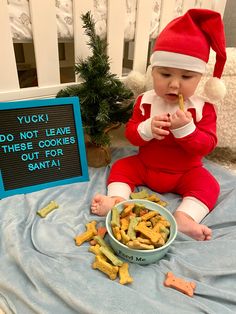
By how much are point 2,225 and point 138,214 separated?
13.9 inches

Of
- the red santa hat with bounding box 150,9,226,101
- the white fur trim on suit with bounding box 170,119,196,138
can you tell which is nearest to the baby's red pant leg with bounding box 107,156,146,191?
the white fur trim on suit with bounding box 170,119,196,138

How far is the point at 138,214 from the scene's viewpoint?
0.72 m

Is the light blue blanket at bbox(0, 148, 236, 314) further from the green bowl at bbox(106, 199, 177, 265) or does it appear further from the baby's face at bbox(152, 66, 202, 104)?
the baby's face at bbox(152, 66, 202, 104)

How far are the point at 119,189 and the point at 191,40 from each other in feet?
1.51

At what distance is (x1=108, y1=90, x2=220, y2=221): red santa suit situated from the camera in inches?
31.6

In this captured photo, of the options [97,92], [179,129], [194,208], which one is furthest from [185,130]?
[97,92]

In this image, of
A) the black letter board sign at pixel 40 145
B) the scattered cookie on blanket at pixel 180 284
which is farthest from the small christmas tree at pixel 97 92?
the scattered cookie on blanket at pixel 180 284

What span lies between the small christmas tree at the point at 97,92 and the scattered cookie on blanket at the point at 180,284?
50cm

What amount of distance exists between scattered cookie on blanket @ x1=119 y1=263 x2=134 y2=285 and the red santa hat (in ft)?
1.68

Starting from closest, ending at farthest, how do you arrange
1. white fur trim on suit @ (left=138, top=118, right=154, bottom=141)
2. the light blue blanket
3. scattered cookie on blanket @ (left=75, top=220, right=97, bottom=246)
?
the light blue blanket < scattered cookie on blanket @ (left=75, top=220, right=97, bottom=246) < white fur trim on suit @ (left=138, top=118, right=154, bottom=141)

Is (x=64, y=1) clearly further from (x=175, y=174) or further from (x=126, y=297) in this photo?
(x=126, y=297)

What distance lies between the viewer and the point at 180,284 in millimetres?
588

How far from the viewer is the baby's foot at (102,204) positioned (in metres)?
0.78

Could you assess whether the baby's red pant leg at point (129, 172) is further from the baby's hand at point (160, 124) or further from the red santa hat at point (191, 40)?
the red santa hat at point (191, 40)
